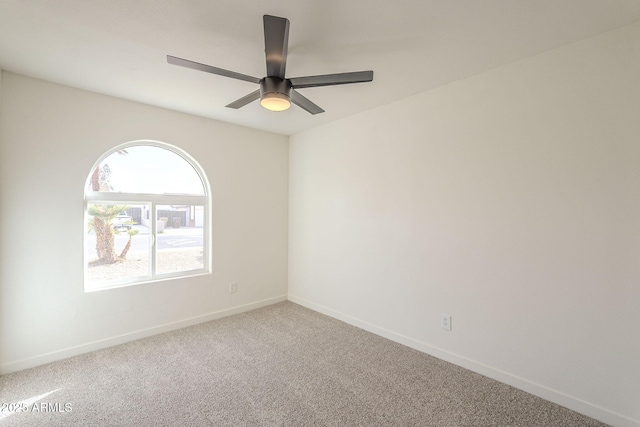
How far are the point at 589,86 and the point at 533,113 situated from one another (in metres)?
0.31

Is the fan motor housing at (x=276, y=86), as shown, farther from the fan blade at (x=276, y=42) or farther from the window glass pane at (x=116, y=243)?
the window glass pane at (x=116, y=243)

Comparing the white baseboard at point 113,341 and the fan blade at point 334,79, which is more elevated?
the fan blade at point 334,79

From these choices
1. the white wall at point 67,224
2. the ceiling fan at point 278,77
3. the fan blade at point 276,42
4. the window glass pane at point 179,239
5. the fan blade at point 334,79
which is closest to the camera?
the fan blade at point 276,42

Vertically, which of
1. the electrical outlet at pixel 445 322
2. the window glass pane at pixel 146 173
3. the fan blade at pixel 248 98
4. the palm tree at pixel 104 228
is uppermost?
the fan blade at pixel 248 98

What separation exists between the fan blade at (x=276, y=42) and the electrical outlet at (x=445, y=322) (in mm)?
2383

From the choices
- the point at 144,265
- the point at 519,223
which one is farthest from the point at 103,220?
the point at 519,223

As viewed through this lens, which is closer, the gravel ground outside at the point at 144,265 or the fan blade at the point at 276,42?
the fan blade at the point at 276,42

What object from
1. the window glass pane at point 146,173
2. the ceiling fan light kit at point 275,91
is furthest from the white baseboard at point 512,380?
the window glass pane at point 146,173

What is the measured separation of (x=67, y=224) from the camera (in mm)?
2574

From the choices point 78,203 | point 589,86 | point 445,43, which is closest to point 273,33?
point 445,43

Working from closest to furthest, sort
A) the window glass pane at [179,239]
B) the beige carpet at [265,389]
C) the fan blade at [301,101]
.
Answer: the beige carpet at [265,389] → the fan blade at [301,101] → the window glass pane at [179,239]

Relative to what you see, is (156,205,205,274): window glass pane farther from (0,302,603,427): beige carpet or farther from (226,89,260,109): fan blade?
(226,89,260,109): fan blade

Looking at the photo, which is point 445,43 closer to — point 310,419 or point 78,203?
point 310,419

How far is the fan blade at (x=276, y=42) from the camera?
4.54 feet
